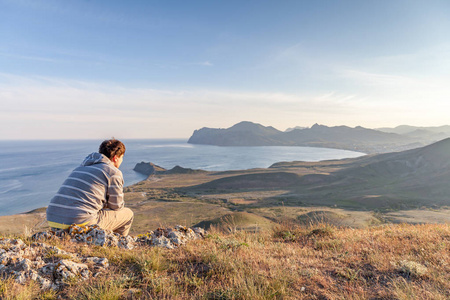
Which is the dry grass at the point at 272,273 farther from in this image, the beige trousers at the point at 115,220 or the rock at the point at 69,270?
the beige trousers at the point at 115,220

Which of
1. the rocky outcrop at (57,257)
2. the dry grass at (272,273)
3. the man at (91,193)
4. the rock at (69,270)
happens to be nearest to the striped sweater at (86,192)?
the man at (91,193)

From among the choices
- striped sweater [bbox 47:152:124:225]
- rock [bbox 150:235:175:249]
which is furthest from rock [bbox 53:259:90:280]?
rock [bbox 150:235:175:249]

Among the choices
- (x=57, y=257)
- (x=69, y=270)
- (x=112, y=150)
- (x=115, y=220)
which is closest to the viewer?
(x=69, y=270)

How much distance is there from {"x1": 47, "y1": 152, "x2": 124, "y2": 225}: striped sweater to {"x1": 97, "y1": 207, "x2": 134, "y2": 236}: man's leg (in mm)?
207

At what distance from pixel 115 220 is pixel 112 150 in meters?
1.53

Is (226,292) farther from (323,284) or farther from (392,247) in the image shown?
(392,247)

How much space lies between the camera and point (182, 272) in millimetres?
3506

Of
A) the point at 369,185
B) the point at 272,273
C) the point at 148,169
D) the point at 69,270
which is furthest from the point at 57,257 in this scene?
the point at 148,169

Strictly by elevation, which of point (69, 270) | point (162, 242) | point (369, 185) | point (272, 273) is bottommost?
point (369, 185)

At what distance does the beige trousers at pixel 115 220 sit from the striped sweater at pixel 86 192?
0.20 metres

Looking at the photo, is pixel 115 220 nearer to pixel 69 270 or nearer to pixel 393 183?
pixel 69 270

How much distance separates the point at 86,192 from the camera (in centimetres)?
391

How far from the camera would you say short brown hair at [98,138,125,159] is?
14.3ft

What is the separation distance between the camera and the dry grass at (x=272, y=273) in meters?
2.84
